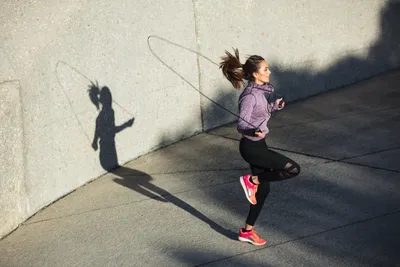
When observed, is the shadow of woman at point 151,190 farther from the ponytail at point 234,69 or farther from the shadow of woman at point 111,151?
the ponytail at point 234,69

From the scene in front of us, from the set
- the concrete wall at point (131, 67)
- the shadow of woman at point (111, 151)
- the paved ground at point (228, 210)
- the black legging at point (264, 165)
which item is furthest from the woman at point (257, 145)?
the concrete wall at point (131, 67)

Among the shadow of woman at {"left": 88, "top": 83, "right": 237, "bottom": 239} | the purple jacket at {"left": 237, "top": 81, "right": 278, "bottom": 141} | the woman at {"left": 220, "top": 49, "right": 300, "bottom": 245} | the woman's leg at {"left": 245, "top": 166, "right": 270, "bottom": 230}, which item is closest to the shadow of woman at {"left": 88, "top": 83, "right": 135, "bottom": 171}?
the shadow of woman at {"left": 88, "top": 83, "right": 237, "bottom": 239}

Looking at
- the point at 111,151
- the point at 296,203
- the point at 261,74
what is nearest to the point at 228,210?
the point at 296,203

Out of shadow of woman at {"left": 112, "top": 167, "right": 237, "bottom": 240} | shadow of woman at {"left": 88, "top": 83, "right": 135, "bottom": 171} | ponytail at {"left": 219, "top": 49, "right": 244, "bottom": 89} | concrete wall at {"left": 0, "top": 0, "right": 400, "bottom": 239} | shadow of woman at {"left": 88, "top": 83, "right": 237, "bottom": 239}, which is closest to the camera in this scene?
ponytail at {"left": 219, "top": 49, "right": 244, "bottom": 89}

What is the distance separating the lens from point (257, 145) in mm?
5828

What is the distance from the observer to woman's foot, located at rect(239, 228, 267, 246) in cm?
A: 588

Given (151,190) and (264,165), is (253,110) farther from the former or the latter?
(151,190)

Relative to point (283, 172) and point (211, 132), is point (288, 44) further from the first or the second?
point (283, 172)

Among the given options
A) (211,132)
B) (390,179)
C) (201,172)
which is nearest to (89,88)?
(201,172)

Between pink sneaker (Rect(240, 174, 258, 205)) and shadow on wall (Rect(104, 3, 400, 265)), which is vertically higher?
pink sneaker (Rect(240, 174, 258, 205))

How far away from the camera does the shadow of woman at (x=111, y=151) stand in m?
7.38

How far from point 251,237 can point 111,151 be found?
8.36ft

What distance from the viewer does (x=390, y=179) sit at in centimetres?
684

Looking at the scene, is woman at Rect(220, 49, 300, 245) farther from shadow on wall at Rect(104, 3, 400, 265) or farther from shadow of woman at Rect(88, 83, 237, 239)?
shadow of woman at Rect(88, 83, 237, 239)
